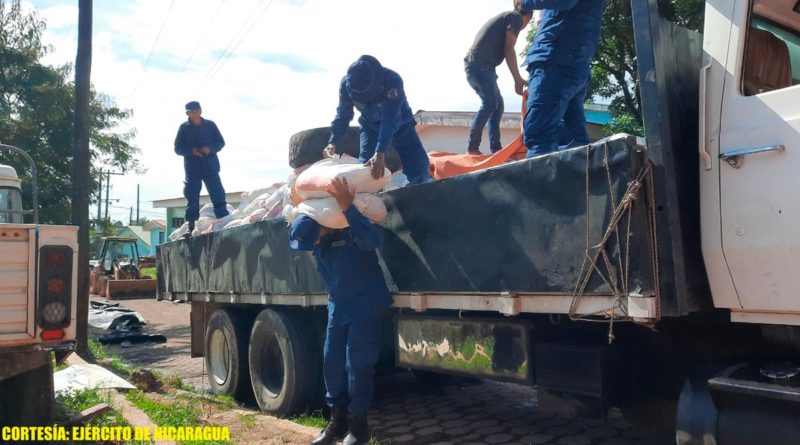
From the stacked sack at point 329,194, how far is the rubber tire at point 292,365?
1.36 m

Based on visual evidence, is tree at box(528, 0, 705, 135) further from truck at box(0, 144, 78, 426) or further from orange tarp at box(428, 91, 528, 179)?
truck at box(0, 144, 78, 426)

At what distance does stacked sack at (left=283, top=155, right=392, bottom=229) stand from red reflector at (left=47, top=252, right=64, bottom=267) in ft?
4.46

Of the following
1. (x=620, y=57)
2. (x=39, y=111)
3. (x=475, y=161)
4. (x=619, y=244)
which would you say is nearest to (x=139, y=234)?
(x=39, y=111)

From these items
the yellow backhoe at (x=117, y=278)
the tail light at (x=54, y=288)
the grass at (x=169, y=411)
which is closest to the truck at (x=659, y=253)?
the tail light at (x=54, y=288)

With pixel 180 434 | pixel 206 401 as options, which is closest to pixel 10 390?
pixel 180 434

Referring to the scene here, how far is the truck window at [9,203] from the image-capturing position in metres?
5.71

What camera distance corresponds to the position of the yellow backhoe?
2186cm

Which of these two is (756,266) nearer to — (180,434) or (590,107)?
(180,434)

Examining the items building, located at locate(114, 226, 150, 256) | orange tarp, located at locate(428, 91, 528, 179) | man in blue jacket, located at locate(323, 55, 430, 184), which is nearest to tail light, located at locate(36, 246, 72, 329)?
man in blue jacket, located at locate(323, 55, 430, 184)

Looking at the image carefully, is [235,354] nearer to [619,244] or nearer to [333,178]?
[333,178]

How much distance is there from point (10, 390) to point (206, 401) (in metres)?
2.02

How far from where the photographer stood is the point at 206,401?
607cm

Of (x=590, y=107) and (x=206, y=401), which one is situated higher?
(x=590, y=107)

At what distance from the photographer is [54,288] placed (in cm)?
393
